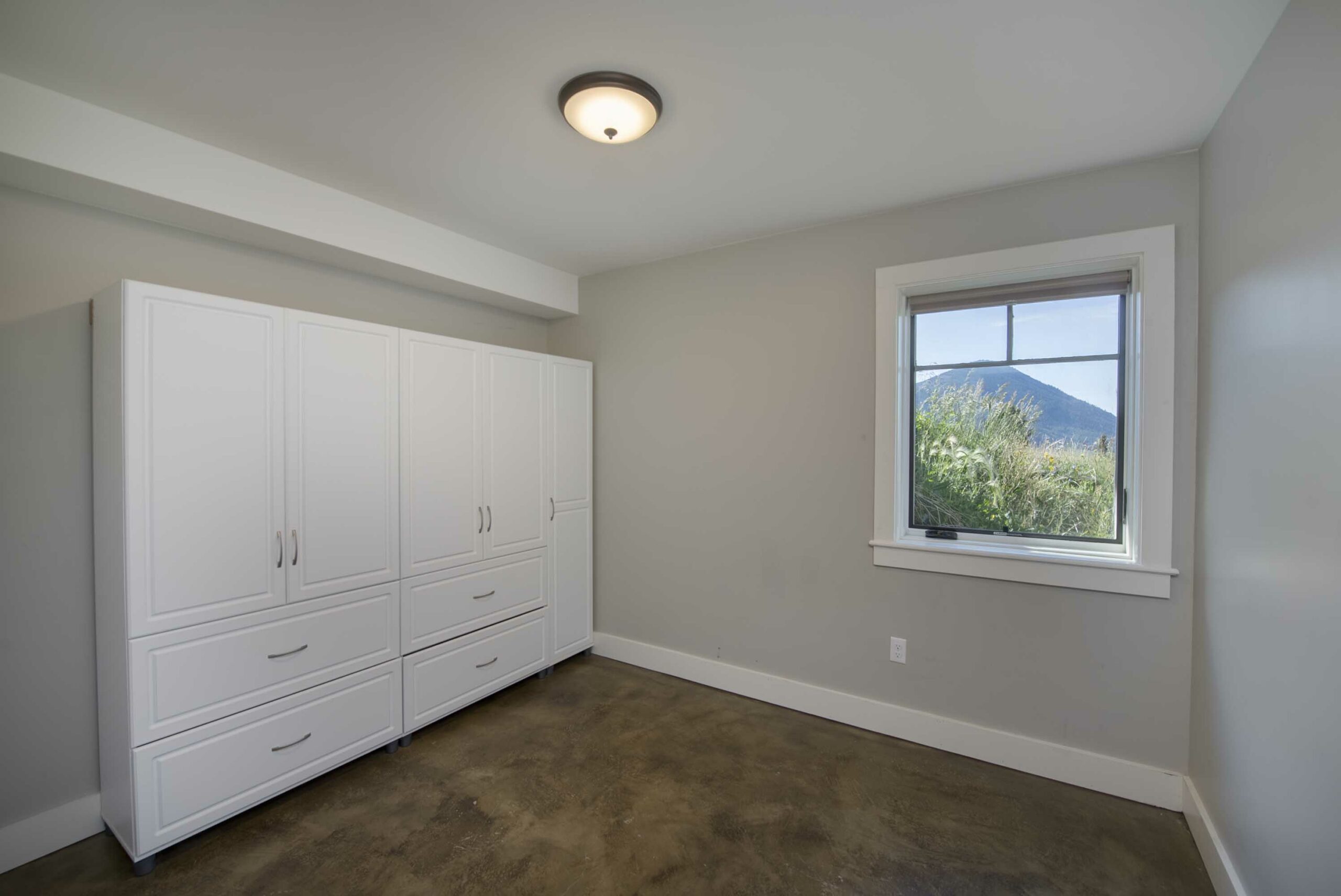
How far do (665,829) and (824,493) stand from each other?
65.5 inches

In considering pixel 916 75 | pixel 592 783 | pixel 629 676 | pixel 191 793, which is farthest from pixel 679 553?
pixel 916 75

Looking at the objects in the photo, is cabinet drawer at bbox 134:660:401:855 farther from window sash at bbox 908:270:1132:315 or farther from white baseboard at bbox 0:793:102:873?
window sash at bbox 908:270:1132:315

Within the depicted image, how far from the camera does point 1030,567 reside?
2.35m

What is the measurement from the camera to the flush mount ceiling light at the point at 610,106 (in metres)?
1.69

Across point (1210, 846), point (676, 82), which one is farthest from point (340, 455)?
point (1210, 846)

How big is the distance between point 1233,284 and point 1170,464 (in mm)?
694

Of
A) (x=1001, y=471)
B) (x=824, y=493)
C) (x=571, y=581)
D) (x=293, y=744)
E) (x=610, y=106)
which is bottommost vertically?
(x=293, y=744)

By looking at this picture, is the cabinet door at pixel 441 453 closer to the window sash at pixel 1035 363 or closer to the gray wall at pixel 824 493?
the gray wall at pixel 824 493

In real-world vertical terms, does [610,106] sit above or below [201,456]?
above

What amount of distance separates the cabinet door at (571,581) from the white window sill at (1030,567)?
1817 millimetres

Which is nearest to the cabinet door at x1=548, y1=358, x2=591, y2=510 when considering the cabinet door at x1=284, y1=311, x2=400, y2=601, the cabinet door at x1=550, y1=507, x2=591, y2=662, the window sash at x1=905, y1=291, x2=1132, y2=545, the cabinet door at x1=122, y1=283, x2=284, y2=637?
the cabinet door at x1=550, y1=507, x2=591, y2=662

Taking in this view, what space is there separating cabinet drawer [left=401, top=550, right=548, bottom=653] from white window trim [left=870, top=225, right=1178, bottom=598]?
6.33ft

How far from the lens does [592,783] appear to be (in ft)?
7.51

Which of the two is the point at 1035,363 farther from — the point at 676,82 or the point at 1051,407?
the point at 676,82
